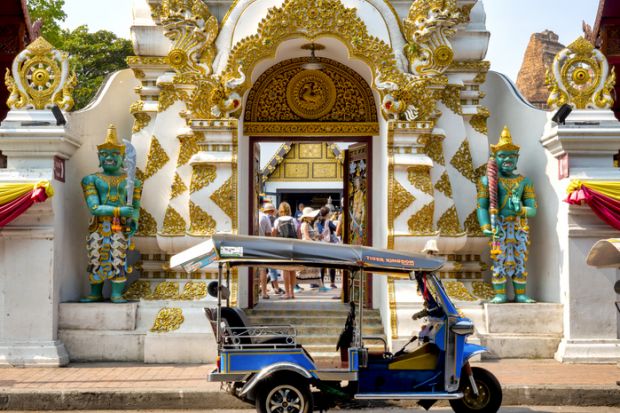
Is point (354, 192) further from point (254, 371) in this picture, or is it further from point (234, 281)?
point (254, 371)

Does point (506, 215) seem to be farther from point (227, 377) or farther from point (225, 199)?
point (227, 377)

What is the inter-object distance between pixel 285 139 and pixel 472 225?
113 inches

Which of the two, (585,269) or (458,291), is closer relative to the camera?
(585,269)

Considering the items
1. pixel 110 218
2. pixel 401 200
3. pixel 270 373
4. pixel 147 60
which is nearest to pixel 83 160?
pixel 110 218

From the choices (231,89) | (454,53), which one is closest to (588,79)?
(454,53)

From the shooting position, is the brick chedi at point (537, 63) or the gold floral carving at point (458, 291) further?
the brick chedi at point (537, 63)

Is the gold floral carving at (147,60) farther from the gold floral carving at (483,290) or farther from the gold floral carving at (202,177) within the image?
the gold floral carving at (483,290)

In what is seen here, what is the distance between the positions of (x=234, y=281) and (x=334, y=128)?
2.68 m

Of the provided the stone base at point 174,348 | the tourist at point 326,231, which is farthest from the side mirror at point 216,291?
the tourist at point 326,231

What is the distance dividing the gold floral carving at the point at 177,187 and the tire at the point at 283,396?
4.58m

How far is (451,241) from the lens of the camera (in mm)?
11109

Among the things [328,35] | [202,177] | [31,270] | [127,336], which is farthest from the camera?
[202,177]

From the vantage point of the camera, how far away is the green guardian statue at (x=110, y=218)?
1056cm

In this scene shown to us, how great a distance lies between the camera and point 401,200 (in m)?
10.9
